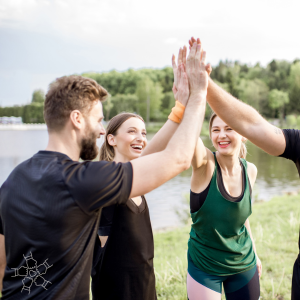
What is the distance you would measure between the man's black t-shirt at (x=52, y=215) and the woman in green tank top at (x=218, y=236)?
3.58 feet

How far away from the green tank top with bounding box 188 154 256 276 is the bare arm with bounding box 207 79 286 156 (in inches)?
20.8

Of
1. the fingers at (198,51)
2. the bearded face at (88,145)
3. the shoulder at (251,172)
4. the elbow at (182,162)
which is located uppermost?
the fingers at (198,51)

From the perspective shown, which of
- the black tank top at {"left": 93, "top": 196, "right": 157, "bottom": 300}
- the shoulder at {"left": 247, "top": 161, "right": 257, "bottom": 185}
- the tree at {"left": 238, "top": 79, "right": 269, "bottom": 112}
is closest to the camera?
the black tank top at {"left": 93, "top": 196, "right": 157, "bottom": 300}

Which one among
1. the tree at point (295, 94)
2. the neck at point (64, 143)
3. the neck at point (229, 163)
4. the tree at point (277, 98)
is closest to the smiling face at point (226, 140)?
the neck at point (229, 163)

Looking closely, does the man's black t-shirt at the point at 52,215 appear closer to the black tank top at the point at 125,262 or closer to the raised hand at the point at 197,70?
the black tank top at the point at 125,262

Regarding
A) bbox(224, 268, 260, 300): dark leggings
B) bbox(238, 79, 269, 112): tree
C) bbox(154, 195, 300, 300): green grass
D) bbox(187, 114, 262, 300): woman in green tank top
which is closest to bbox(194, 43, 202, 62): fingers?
bbox(187, 114, 262, 300): woman in green tank top

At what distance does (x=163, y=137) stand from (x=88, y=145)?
616 mm

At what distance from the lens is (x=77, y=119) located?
164 cm

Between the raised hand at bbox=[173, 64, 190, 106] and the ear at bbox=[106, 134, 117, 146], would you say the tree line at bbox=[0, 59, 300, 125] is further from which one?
the raised hand at bbox=[173, 64, 190, 106]

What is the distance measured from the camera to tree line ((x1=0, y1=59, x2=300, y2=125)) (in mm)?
58750

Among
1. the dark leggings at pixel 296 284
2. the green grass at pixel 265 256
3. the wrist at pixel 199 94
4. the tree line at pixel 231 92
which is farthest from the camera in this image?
the tree line at pixel 231 92

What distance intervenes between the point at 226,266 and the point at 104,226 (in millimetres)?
1035

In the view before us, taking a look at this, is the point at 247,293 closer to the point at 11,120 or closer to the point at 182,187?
the point at 182,187

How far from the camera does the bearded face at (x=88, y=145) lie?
1684 millimetres
